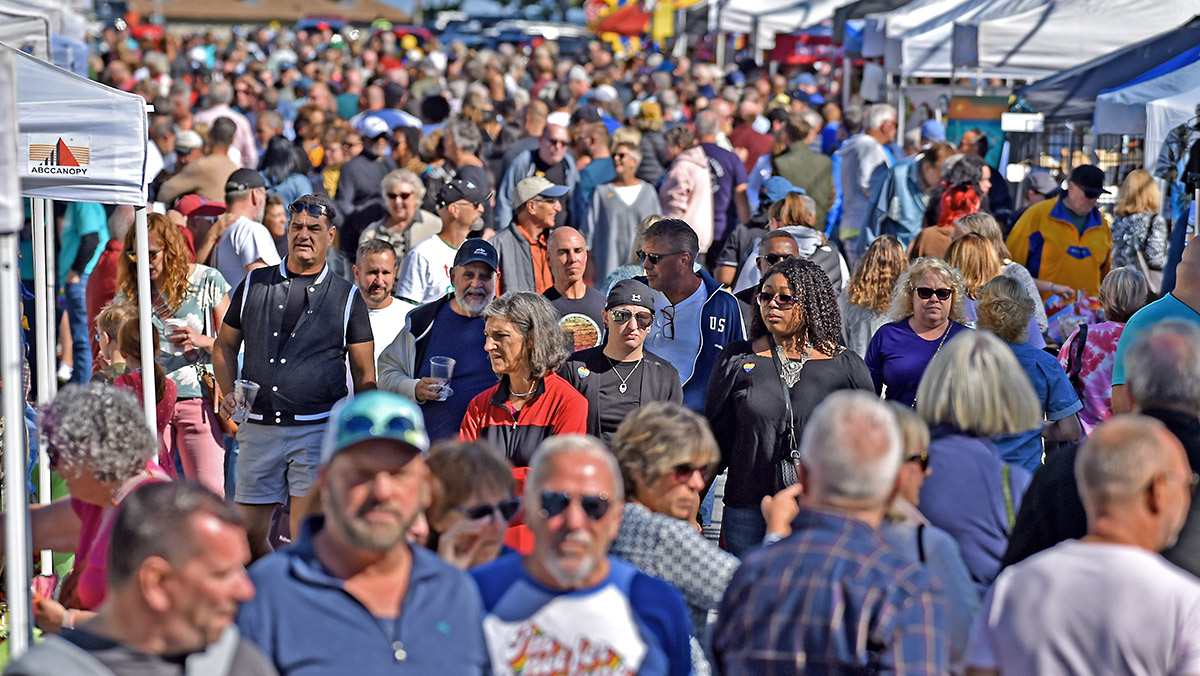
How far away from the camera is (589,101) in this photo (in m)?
15.9

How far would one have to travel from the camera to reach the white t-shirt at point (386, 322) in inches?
274

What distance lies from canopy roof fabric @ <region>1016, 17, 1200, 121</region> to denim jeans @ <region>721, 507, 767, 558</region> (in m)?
6.58

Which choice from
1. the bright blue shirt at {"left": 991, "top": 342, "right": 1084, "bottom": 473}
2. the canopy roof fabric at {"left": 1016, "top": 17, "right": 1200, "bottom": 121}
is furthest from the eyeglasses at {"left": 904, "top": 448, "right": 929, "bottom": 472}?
the canopy roof fabric at {"left": 1016, "top": 17, "right": 1200, "bottom": 121}

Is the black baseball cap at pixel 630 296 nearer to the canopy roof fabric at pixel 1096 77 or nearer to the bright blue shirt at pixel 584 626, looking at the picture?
the bright blue shirt at pixel 584 626

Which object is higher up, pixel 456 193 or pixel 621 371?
pixel 456 193

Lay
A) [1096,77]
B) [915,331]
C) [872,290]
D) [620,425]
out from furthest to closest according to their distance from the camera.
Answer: [1096,77] < [872,290] < [915,331] < [620,425]

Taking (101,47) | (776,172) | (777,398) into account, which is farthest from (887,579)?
(101,47)

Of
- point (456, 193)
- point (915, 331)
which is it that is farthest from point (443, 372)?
point (456, 193)

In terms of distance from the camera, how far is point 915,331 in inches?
247

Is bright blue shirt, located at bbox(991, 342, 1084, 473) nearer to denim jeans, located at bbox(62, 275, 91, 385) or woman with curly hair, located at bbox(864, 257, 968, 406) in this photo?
woman with curly hair, located at bbox(864, 257, 968, 406)

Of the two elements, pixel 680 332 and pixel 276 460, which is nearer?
pixel 276 460

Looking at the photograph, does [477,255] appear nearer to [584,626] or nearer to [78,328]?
[584,626]

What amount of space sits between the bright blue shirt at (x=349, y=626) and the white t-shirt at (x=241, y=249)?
5246 mm

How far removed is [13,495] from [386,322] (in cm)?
329
